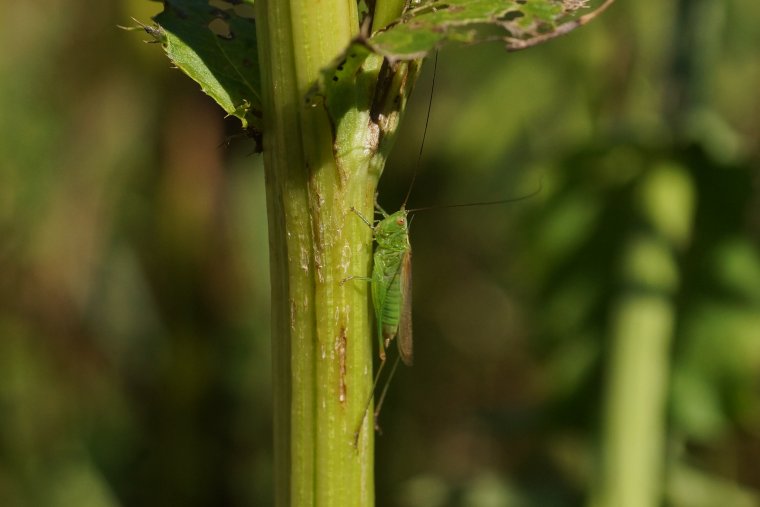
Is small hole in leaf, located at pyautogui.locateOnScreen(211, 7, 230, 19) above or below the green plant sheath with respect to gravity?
above

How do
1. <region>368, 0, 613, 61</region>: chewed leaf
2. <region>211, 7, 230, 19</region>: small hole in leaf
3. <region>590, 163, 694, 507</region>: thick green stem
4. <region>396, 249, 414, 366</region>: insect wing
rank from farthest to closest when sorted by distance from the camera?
1. <region>590, 163, 694, 507</region>: thick green stem
2. <region>396, 249, 414, 366</region>: insect wing
3. <region>211, 7, 230, 19</region>: small hole in leaf
4. <region>368, 0, 613, 61</region>: chewed leaf

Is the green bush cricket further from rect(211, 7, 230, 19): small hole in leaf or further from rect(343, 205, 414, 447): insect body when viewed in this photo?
rect(211, 7, 230, 19): small hole in leaf

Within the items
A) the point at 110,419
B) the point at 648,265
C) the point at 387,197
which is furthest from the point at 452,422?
the point at 648,265

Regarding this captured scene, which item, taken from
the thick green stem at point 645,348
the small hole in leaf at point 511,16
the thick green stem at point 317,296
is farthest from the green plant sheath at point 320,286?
the thick green stem at point 645,348

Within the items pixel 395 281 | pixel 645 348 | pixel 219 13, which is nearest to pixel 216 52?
pixel 219 13

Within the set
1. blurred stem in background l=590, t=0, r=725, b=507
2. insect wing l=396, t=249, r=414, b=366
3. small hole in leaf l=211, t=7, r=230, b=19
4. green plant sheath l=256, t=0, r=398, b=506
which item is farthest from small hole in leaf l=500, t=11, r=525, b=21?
blurred stem in background l=590, t=0, r=725, b=507
